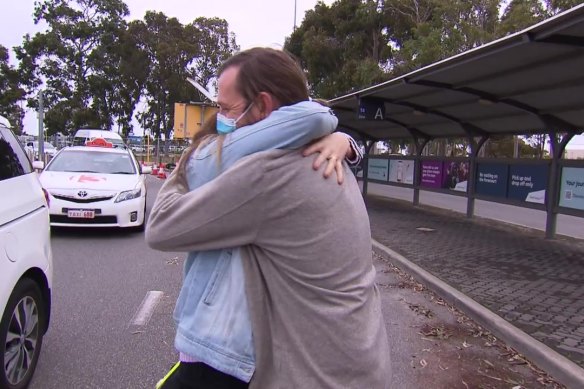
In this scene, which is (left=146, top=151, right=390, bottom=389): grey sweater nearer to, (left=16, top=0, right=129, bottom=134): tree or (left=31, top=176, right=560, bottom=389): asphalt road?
(left=31, top=176, right=560, bottom=389): asphalt road

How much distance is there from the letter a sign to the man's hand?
34.1 ft

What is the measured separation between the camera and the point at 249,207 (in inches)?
52.6

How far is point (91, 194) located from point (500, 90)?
23.1 ft

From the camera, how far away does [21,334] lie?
3277 millimetres

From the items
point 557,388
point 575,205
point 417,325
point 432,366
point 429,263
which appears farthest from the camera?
point 575,205

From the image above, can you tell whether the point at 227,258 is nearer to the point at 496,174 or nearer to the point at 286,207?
the point at 286,207

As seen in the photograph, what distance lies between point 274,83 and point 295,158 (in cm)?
24

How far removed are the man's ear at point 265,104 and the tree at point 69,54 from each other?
53.1 meters

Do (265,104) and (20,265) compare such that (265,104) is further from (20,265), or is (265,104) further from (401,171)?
(401,171)

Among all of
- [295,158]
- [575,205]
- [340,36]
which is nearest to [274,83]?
[295,158]

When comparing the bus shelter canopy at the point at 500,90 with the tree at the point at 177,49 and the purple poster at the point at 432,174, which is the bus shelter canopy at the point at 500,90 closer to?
the purple poster at the point at 432,174

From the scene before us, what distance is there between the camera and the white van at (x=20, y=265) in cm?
302

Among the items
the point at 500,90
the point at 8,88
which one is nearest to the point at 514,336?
the point at 500,90

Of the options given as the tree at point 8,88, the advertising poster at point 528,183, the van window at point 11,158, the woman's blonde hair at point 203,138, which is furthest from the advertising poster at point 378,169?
the tree at point 8,88
